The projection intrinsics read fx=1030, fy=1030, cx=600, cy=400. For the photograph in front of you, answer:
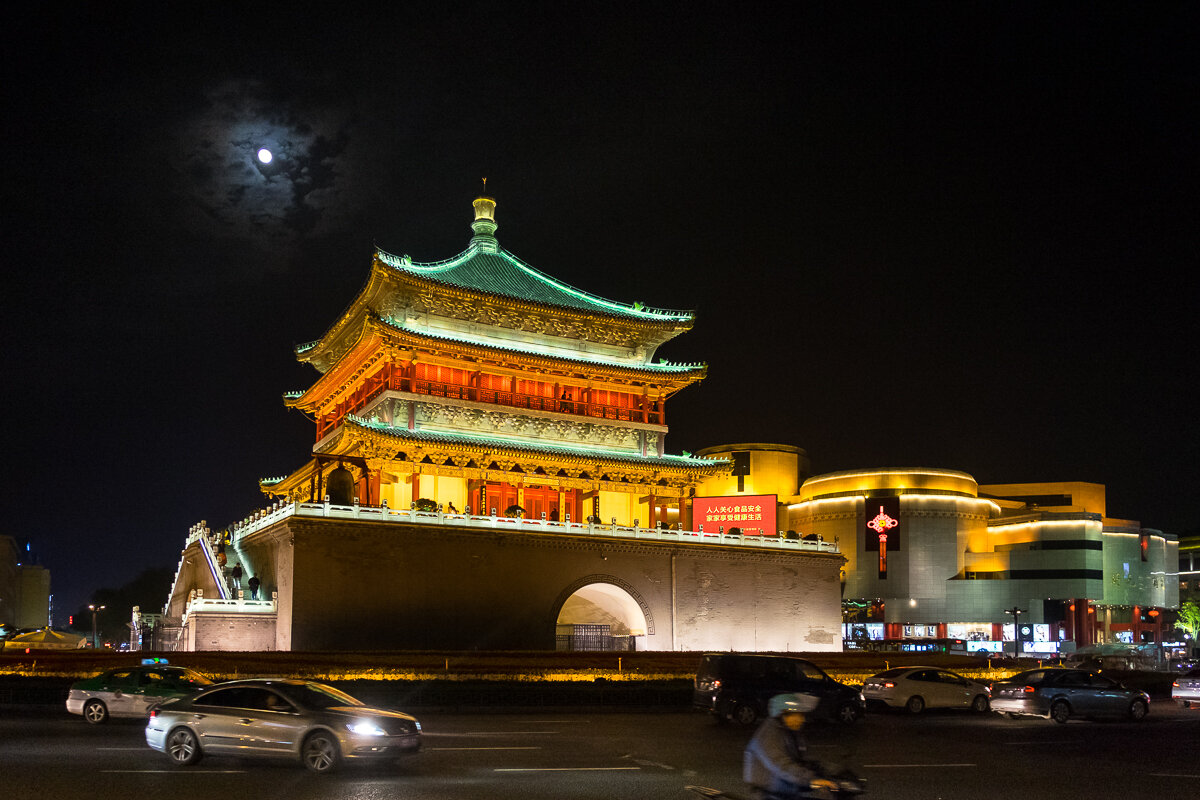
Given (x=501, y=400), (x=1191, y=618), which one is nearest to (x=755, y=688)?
(x=501, y=400)

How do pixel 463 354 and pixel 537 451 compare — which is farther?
pixel 463 354

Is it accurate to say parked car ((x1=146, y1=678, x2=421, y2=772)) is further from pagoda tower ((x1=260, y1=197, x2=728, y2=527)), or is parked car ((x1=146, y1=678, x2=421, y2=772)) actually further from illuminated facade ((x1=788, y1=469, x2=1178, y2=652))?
illuminated facade ((x1=788, y1=469, x2=1178, y2=652))

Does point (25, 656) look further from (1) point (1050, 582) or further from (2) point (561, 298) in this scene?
(1) point (1050, 582)

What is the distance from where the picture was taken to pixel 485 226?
48.7 metres

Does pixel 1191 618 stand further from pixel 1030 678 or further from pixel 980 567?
pixel 1030 678

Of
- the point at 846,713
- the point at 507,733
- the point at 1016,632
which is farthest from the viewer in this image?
the point at 1016,632

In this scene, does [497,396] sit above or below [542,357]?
below

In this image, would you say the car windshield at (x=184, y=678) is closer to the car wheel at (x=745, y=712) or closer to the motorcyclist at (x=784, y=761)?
the car wheel at (x=745, y=712)

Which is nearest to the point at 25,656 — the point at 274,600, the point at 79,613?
the point at 274,600

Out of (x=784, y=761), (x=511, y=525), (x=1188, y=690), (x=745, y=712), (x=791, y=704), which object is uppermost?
(x=511, y=525)

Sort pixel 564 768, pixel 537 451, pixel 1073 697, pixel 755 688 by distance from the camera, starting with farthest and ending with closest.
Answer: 1. pixel 537 451
2. pixel 1073 697
3. pixel 755 688
4. pixel 564 768

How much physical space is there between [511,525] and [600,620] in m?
8.05

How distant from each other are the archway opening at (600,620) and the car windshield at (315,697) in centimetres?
2478

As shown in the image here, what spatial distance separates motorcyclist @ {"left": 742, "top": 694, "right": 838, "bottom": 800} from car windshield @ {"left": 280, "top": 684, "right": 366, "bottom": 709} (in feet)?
24.0
